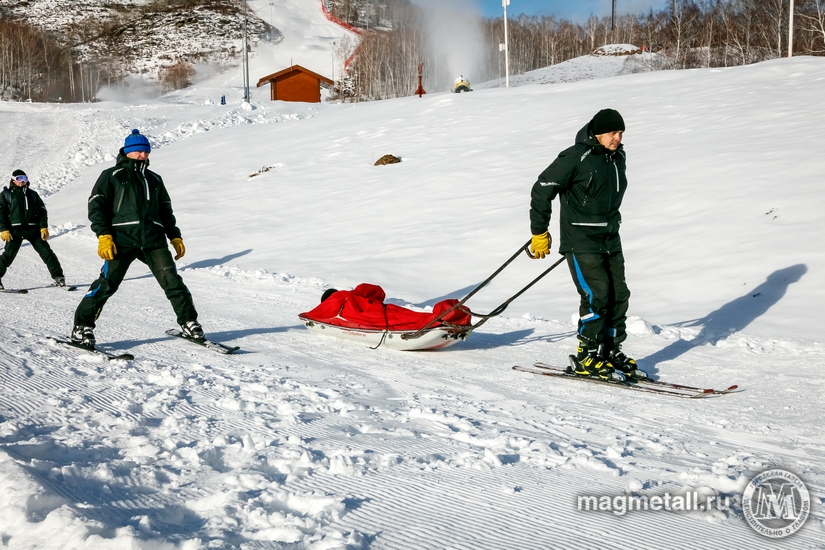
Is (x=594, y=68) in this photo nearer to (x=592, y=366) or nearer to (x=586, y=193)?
(x=586, y=193)

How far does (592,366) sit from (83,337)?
382 cm

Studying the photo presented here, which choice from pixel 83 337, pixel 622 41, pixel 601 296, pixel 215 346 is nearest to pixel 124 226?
pixel 83 337

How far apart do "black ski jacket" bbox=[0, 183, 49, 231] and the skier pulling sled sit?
18.8 ft

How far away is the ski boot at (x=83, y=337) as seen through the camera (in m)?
5.11

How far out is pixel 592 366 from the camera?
4.70 metres

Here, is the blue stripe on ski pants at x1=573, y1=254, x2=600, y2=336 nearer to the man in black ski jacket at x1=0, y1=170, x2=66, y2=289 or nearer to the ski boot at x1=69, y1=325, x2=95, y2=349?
the ski boot at x1=69, y1=325, x2=95, y2=349

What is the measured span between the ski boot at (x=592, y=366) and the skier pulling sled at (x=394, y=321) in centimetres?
73

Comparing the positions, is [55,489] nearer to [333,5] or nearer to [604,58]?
[604,58]

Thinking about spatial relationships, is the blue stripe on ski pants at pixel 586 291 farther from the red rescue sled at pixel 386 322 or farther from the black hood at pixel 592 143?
the red rescue sled at pixel 386 322

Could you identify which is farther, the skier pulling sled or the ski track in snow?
the skier pulling sled

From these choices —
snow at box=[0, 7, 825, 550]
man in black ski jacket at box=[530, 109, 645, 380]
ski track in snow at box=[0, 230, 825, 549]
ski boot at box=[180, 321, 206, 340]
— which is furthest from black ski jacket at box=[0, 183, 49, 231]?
man in black ski jacket at box=[530, 109, 645, 380]

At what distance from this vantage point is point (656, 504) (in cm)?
257

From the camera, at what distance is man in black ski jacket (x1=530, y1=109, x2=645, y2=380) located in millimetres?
4621

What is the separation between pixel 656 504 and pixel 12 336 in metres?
5.02
